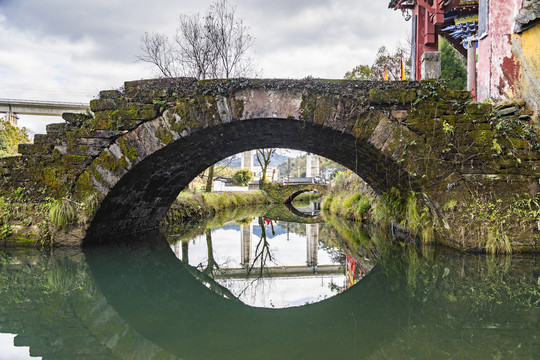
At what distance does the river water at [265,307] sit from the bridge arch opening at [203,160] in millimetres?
1108

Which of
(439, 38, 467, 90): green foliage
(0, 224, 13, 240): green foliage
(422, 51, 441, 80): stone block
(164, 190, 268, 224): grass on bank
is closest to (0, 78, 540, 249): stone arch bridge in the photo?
(0, 224, 13, 240): green foliage

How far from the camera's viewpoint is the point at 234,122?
5.37 m

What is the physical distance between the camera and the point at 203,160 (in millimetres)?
7527

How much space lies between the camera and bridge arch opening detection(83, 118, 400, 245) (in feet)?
18.5

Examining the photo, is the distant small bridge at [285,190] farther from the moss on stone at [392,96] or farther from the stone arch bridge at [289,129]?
the moss on stone at [392,96]

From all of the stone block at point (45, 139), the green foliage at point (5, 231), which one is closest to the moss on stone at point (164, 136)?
the stone block at point (45, 139)

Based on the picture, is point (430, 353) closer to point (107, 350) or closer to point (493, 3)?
point (107, 350)

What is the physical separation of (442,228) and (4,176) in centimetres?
646

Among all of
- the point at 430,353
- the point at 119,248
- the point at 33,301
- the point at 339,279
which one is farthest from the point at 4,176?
the point at 430,353

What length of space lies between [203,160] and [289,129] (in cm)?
227

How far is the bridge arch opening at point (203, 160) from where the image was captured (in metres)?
5.63

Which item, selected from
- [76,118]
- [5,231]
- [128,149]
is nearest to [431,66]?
[128,149]

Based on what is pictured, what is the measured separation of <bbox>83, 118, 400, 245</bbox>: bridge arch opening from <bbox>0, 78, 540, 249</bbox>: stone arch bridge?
55 mm

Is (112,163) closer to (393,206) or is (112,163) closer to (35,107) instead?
(393,206)
